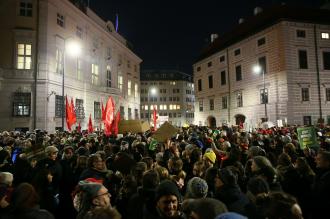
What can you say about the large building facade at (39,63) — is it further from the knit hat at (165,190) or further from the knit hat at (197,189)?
the knit hat at (165,190)

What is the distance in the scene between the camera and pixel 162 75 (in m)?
106

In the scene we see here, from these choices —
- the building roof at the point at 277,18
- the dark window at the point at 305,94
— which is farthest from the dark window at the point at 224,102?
the dark window at the point at 305,94

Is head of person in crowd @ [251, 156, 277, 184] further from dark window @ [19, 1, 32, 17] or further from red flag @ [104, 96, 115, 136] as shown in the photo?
dark window @ [19, 1, 32, 17]

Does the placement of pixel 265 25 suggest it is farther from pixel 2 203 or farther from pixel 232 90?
pixel 2 203

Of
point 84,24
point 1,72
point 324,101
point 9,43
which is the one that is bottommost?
point 324,101

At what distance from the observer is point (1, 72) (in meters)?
25.8

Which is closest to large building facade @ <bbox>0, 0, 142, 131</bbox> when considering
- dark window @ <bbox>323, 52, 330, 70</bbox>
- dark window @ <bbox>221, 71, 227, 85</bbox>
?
dark window @ <bbox>221, 71, 227, 85</bbox>

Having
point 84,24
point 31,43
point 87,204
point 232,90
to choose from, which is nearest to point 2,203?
point 87,204

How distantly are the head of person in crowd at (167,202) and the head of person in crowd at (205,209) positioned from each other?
2.26 feet

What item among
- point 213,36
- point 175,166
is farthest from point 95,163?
point 213,36

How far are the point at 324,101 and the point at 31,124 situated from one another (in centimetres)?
3341

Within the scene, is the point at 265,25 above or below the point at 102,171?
above

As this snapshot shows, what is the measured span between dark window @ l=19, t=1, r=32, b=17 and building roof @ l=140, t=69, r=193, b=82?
257 feet

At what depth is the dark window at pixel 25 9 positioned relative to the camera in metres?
26.7
